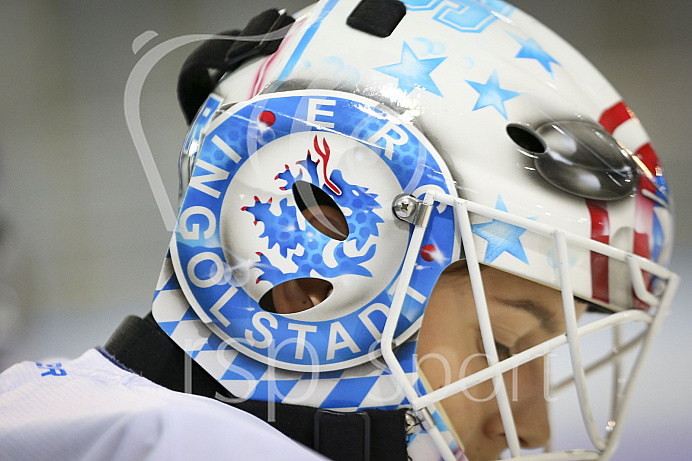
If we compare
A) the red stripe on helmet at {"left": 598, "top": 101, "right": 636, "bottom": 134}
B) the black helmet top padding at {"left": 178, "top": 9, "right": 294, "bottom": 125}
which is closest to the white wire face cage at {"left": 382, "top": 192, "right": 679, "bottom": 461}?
the red stripe on helmet at {"left": 598, "top": 101, "right": 636, "bottom": 134}

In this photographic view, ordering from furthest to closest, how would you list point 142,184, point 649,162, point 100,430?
point 142,184 → point 649,162 → point 100,430

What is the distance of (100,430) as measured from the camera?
0.57 m

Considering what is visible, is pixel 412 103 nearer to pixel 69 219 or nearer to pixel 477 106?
pixel 477 106

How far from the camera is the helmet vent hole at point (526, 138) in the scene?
0.65m

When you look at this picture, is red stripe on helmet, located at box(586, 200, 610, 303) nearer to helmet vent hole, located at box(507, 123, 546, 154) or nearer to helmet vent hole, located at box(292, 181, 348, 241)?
helmet vent hole, located at box(507, 123, 546, 154)

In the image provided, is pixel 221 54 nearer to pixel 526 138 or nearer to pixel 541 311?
pixel 526 138

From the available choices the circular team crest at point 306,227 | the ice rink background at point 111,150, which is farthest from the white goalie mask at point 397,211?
the ice rink background at point 111,150

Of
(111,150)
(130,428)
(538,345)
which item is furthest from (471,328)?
(111,150)

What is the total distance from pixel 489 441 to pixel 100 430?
0.44 m

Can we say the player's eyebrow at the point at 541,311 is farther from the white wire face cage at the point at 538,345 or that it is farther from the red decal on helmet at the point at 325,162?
the red decal on helmet at the point at 325,162

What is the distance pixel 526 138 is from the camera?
66 centimetres

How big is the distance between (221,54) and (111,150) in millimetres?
510

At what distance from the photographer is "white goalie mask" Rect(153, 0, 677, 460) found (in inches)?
24.7

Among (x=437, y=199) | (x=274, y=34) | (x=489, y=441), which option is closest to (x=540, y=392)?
(x=489, y=441)
